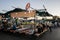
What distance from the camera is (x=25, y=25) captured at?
10.3ft

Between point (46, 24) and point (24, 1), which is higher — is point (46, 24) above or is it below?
below

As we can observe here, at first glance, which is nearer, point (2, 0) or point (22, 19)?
point (22, 19)

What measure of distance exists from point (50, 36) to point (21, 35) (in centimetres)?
78

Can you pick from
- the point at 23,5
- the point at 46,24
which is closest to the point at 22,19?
the point at 23,5

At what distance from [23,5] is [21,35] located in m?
0.79

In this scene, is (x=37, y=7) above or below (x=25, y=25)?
above

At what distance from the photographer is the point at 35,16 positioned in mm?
3117

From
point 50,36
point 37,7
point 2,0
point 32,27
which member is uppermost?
point 2,0

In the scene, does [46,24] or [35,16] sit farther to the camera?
[46,24]

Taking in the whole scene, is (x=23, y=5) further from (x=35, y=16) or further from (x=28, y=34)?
(x=28, y=34)

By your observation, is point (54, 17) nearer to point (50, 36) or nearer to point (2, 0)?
point (50, 36)

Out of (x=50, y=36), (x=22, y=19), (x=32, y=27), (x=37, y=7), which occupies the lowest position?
(x=50, y=36)

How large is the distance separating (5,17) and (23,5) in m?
0.57

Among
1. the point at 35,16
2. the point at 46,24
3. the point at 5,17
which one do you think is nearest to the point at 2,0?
the point at 5,17
